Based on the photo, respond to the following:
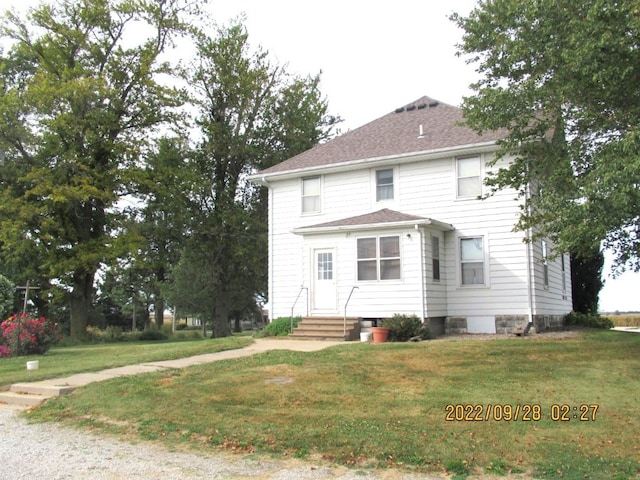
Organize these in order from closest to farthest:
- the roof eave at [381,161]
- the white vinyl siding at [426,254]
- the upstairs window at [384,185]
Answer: the white vinyl siding at [426,254]
the roof eave at [381,161]
the upstairs window at [384,185]

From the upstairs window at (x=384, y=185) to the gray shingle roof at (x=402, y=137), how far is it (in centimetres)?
64

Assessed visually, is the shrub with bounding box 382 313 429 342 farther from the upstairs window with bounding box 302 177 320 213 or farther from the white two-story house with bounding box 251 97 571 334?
the upstairs window with bounding box 302 177 320 213

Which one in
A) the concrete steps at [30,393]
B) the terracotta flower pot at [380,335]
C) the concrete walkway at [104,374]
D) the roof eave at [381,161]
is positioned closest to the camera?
the concrete steps at [30,393]

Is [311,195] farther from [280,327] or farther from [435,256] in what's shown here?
[435,256]

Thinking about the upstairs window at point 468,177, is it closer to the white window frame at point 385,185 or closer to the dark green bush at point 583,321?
the white window frame at point 385,185

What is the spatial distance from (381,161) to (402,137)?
5.31ft

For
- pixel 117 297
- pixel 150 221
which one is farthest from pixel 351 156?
pixel 117 297

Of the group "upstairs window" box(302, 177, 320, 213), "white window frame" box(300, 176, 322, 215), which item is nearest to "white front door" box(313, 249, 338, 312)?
"white window frame" box(300, 176, 322, 215)

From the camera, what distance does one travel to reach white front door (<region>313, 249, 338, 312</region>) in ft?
56.4

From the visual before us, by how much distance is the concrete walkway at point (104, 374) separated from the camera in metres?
8.81

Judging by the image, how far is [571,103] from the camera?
34.0 feet

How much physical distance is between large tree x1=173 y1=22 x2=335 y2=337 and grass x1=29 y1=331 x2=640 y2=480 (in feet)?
58.7

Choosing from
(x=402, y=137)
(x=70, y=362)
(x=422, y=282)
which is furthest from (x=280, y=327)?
(x=402, y=137)

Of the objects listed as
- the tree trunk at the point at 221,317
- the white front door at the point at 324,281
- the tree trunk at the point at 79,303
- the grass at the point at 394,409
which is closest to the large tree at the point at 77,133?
the tree trunk at the point at 79,303
